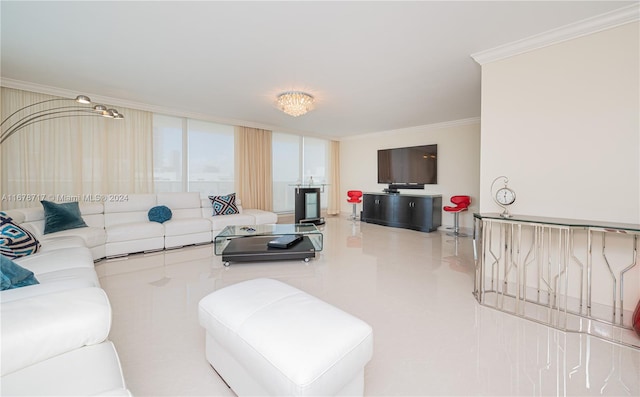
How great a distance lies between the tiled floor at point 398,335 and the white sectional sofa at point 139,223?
330 millimetres

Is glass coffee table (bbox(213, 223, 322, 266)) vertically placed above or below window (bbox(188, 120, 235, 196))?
below

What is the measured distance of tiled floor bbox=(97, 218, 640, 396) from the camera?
57.0 inches

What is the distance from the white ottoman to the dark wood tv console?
15.9ft

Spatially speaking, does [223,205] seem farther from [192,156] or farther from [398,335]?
[398,335]

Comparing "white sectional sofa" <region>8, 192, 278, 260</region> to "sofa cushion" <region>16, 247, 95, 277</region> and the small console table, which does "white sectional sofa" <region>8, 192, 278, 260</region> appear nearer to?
"sofa cushion" <region>16, 247, 95, 277</region>

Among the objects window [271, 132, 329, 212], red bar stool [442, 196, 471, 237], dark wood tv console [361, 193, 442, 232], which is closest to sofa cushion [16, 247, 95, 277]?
window [271, 132, 329, 212]

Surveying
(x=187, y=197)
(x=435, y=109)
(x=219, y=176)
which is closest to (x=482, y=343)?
(x=435, y=109)

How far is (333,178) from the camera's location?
26.4ft

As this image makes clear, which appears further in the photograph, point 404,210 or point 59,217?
point 404,210

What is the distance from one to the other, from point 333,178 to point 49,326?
7.29 metres

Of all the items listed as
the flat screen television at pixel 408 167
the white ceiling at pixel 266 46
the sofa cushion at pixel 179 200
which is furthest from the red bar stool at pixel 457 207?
the sofa cushion at pixel 179 200

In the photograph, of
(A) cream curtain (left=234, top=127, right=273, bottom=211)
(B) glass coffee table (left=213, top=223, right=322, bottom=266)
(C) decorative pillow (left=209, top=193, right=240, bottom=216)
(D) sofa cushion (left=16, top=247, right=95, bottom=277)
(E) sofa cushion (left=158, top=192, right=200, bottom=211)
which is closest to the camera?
(D) sofa cushion (left=16, top=247, right=95, bottom=277)

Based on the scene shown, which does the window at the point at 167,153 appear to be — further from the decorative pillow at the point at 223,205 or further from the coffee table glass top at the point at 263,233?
the coffee table glass top at the point at 263,233

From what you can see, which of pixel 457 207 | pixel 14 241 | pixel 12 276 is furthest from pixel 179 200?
pixel 457 207
